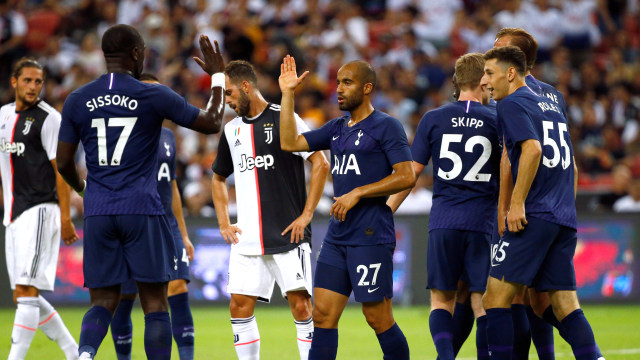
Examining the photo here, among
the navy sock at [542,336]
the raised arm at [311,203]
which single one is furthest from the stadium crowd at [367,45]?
the navy sock at [542,336]

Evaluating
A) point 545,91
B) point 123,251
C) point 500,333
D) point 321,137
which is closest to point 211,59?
point 321,137

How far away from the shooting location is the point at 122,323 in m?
7.84

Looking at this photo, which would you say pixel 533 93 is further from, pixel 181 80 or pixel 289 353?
pixel 181 80

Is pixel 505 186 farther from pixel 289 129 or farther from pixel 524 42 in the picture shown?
pixel 289 129

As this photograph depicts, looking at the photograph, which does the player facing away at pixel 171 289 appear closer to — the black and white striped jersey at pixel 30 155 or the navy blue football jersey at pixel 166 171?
the navy blue football jersey at pixel 166 171

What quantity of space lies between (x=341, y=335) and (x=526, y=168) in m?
5.70

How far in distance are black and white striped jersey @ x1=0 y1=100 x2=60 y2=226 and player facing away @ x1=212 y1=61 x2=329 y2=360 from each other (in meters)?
1.77

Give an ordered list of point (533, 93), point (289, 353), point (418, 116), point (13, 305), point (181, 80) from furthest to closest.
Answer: point (181, 80), point (418, 116), point (13, 305), point (289, 353), point (533, 93)

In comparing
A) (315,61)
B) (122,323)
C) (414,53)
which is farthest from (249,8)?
(122,323)

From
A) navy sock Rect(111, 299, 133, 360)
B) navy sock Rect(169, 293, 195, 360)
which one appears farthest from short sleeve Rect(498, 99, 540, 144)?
navy sock Rect(111, 299, 133, 360)

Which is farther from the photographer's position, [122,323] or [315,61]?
[315,61]

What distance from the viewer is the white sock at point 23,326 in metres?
7.70

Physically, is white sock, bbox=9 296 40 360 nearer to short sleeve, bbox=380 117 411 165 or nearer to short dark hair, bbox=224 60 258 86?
short dark hair, bbox=224 60 258 86

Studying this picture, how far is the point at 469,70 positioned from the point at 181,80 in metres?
11.9
